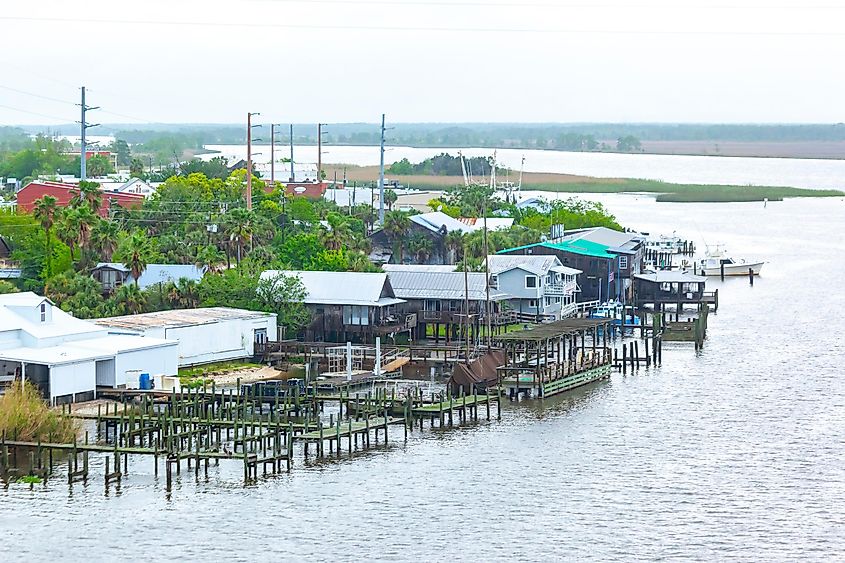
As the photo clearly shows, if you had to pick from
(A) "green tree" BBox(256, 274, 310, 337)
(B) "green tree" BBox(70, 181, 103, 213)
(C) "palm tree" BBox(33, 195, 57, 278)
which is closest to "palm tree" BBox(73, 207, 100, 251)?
(C) "palm tree" BBox(33, 195, 57, 278)

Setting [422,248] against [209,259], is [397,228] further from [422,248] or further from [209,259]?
[209,259]

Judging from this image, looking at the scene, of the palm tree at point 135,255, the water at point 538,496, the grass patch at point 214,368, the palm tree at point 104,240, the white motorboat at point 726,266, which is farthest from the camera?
the white motorboat at point 726,266

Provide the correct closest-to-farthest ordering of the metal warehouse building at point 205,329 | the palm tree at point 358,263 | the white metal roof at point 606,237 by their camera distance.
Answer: the metal warehouse building at point 205,329
the palm tree at point 358,263
the white metal roof at point 606,237

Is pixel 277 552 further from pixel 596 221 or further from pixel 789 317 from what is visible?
pixel 596 221

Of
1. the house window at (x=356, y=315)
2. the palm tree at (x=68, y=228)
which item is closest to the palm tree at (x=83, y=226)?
the palm tree at (x=68, y=228)

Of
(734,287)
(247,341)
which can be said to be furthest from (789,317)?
(247,341)

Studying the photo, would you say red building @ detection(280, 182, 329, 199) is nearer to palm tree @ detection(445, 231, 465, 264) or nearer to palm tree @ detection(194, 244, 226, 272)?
palm tree @ detection(445, 231, 465, 264)

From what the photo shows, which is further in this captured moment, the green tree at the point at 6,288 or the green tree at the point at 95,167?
the green tree at the point at 95,167

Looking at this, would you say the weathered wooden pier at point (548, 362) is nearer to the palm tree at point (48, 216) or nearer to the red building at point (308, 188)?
the palm tree at point (48, 216)
